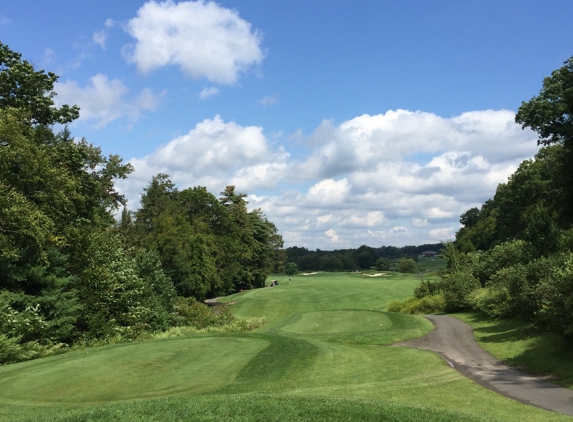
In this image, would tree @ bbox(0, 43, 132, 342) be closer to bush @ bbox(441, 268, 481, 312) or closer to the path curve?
the path curve

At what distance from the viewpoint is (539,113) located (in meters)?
29.2

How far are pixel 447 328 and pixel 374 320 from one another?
456 centimetres

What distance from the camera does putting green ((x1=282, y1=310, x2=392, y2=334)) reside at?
26.9 metres

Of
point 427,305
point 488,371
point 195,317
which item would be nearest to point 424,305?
point 427,305

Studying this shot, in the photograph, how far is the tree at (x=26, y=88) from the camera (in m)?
23.6

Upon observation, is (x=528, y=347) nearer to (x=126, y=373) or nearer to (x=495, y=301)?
(x=495, y=301)

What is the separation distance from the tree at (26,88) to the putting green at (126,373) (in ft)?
49.3

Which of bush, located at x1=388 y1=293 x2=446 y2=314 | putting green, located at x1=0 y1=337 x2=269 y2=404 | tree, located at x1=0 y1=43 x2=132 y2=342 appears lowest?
bush, located at x1=388 y1=293 x2=446 y2=314

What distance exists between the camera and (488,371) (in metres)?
15.8

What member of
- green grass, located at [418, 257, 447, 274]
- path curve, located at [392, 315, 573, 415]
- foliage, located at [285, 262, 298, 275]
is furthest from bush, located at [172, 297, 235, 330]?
foliage, located at [285, 262, 298, 275]

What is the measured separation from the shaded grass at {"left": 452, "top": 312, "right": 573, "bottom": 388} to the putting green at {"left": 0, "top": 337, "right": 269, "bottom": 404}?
10.1 metres

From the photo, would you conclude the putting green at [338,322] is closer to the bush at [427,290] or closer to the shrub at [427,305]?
the shrub at [427,305]

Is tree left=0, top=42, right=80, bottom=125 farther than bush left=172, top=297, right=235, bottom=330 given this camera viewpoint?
No

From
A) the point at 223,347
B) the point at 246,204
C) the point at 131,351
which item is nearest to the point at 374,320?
the point at 223,347
